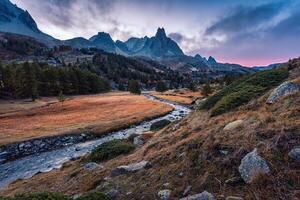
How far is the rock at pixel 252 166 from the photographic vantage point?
33.5 feet

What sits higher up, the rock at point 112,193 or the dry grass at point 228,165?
the dry grass at point 228,165

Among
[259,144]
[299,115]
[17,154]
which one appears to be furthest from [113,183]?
[17,154]

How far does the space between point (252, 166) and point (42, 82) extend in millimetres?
118408

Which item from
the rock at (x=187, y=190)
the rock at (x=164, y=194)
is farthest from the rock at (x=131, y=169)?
the rock at (x=187, y=190)

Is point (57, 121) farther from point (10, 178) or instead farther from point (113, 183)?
point (113, 183)

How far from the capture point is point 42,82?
386ft

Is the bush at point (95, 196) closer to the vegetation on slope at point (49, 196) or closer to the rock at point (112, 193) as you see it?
the vegetation on slope at point (49, 196)

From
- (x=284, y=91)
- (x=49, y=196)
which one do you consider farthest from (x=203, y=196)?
(x=284, y=91)

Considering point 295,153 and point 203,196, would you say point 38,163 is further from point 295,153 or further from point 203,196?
point 295,153

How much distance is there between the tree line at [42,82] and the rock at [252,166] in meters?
97.0

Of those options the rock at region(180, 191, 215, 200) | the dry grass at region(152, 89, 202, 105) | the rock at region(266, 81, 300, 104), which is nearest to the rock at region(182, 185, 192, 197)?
the rock at region(180, 191, 215, 200)

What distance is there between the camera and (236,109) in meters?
19.8

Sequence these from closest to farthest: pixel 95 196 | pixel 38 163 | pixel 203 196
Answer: pixel 203 196 → pixel 95 196 → pixel 38 163

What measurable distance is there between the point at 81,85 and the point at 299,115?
450ft
